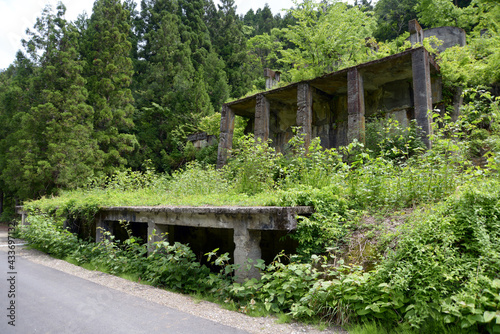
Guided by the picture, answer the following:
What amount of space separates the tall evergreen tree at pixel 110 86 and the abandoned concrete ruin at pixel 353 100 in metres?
9.20

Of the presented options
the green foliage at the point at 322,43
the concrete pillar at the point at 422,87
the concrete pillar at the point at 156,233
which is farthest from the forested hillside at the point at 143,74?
the concrete pillar at the point at 156,233

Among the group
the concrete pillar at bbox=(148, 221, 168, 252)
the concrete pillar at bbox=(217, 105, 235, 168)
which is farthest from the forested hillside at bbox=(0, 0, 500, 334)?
the concrete pillar at bbox=(217, 105, 235, 168)

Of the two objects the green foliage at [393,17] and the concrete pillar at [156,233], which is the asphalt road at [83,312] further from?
the green foliage at [393,17]

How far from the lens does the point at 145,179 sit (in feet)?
35.9

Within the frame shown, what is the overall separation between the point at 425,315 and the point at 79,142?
1819 centimetres

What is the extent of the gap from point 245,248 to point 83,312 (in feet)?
6.73

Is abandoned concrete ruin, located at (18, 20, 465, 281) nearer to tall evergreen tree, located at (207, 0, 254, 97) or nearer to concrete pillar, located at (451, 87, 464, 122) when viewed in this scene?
concrete pillar, located at (451, 87, 464, 122)

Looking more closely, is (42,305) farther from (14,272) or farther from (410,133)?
(410,133)

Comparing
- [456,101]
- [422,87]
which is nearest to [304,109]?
[422,87]

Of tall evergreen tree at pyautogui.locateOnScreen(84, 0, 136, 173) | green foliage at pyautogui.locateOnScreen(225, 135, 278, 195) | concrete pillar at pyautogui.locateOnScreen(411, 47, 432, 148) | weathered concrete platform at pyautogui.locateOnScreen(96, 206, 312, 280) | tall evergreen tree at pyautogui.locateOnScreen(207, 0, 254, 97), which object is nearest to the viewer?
weathered concrete platform at pyautogui.locateOnScreen(96, 206, 312, 280)

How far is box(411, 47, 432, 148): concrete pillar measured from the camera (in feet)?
28.3

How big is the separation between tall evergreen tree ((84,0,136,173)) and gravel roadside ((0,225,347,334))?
14141mm

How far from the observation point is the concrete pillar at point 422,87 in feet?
28.3

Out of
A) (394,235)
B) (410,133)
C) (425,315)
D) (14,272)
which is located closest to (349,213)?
(394,235)
